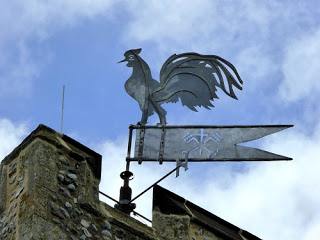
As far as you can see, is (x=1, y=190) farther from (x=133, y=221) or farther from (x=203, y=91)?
(x=203, y=91)

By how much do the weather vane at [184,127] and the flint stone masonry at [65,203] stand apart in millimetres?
663


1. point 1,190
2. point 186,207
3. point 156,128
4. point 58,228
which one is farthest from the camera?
point 156,128

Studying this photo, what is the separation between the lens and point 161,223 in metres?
11.7

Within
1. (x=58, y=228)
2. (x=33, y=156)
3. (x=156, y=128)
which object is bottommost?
(x=58, y=228)

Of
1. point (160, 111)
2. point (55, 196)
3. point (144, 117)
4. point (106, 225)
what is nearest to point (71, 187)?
point (55, 196)

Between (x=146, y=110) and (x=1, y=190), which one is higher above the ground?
(x=146, y=110)

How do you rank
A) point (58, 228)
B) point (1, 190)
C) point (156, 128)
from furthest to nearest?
point (156, 128)
point (1, 190)
point (58, 228)

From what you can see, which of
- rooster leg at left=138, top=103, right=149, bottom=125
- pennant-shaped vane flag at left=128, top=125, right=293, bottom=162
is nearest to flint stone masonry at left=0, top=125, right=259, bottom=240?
pennant-shaped vane flag at left=128, top=125, right=293, bottom=162

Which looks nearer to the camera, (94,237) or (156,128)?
(94,237)

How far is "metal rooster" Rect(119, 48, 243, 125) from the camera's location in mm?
13188

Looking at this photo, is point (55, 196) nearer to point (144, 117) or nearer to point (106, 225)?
point (106, 225)

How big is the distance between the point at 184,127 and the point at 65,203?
2445mm

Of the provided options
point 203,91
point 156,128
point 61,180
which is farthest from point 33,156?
point 203,91

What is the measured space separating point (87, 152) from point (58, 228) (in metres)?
1.22
